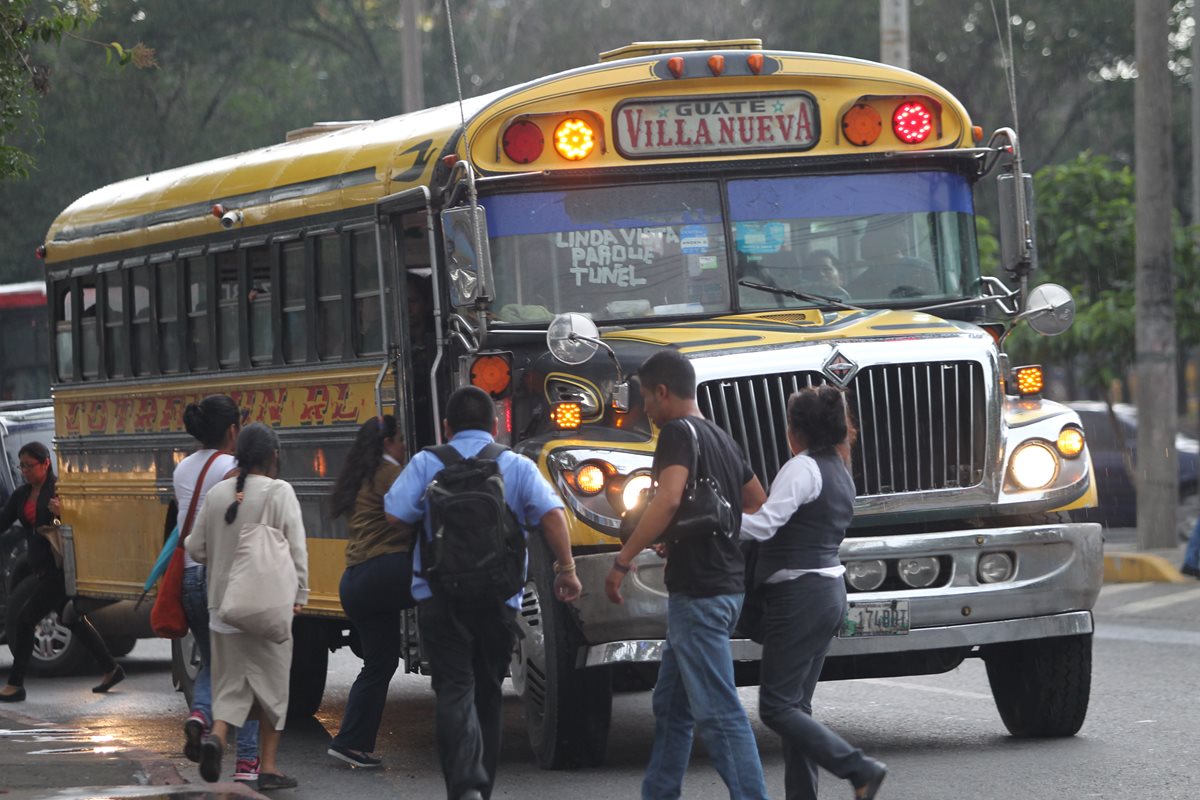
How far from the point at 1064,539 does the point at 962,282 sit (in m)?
1.44

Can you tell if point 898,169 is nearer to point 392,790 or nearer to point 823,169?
point 823,169

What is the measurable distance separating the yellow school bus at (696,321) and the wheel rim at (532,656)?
0.02 meters

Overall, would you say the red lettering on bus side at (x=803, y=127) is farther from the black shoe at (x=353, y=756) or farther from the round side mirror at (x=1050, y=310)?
the black shoe at (x=353, y=756)

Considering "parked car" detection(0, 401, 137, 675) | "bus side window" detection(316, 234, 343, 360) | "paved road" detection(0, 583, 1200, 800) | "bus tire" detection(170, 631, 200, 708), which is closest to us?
"paved road" detection(0, 583, 1200, 800)

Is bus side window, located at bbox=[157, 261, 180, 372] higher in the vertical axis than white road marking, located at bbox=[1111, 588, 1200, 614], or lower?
higher

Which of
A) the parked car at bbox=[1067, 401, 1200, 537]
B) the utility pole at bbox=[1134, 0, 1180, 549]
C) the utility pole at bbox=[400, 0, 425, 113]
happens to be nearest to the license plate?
the utility pole at bbox=[1134, 0, 1180, 549]

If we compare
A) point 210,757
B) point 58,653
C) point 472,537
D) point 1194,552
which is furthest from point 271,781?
point 1194,552

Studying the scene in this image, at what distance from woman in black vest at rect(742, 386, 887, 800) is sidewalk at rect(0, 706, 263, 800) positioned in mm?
2248

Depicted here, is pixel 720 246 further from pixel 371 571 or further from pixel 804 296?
pixel 371 571

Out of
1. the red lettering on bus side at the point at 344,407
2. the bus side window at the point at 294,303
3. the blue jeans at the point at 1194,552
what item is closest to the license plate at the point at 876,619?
the red lettering on bus side at the point at 344,407

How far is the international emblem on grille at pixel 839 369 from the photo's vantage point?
8.53 meters

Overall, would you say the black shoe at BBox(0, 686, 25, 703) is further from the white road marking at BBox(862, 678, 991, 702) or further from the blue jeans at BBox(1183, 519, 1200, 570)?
the blue jeans at BBox(1183, 519, 1200, 570)

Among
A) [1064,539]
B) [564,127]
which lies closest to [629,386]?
[564,127]

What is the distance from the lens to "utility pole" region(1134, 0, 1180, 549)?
17766 millimetres
